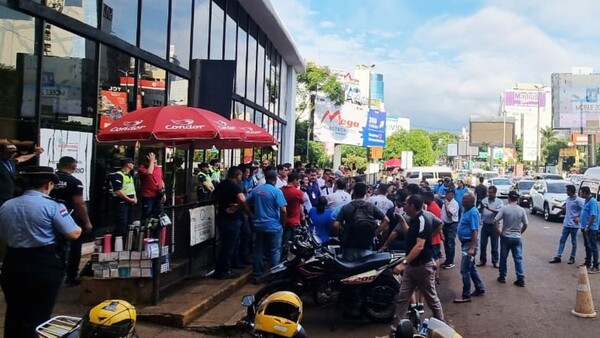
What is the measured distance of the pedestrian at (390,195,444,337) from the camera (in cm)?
603

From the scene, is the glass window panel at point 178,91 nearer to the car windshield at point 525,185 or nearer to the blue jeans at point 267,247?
the blue jeans at point 267,247

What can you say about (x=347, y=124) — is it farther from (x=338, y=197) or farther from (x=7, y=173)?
(x=7, y=173)

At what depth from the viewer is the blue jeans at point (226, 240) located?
811 cm

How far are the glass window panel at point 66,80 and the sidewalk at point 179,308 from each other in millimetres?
3025

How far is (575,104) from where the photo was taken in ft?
183

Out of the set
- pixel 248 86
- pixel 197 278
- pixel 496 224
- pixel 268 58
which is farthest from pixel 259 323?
pixel 268 58

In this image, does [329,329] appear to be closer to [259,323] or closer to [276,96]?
[259,323]

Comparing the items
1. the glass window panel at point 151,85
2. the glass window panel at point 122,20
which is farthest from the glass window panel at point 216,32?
the glass window panel at point 122,20

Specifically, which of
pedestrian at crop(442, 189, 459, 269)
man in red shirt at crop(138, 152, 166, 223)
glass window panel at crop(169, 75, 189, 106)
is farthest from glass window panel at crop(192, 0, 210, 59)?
pedestrian at crop(442, 189, 459, 269)

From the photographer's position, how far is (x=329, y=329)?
21.8 feet

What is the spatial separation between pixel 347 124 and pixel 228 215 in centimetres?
2594

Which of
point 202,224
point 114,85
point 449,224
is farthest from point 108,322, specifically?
point 449,224

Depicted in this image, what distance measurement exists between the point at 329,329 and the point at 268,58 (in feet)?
56.1

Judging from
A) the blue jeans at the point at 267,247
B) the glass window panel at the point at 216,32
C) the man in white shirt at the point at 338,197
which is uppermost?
the glass window panel at the point at 216,32
